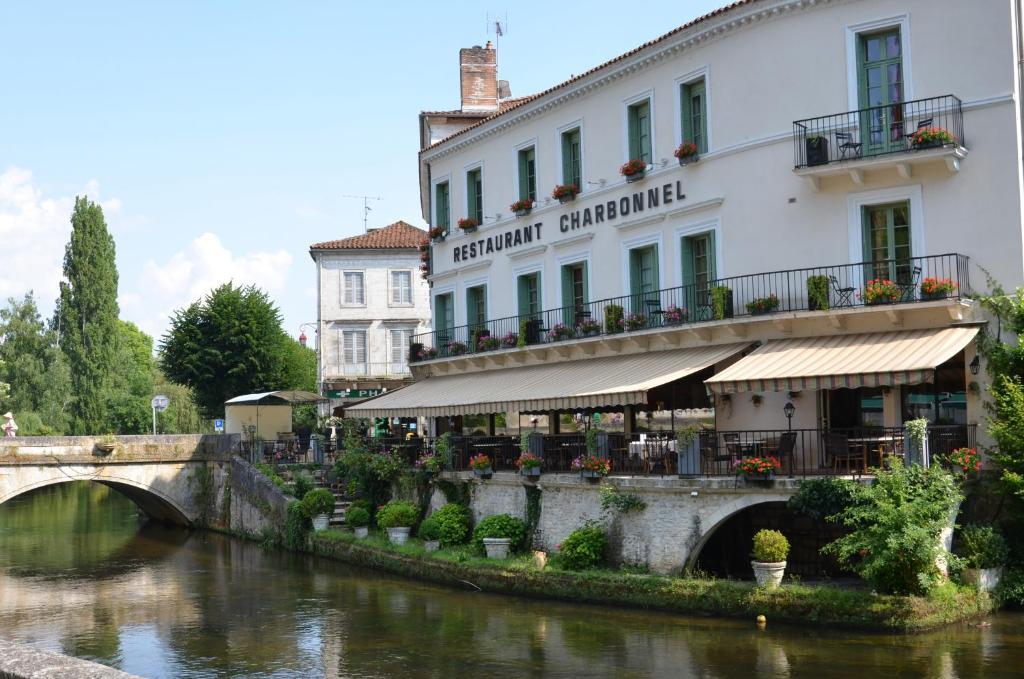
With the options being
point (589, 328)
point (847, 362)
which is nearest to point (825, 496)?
point (847, 362)

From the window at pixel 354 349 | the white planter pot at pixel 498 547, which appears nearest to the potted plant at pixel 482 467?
the white planter pot at pixel 498 547

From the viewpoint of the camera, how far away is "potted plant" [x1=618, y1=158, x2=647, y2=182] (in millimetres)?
24500

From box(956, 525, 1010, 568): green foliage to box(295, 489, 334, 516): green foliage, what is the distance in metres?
17.3

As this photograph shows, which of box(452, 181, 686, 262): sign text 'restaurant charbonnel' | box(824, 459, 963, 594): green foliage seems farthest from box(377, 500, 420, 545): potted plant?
box(824, 459, 963, 594): green foliage

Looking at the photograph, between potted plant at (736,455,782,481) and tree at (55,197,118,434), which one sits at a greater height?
tree at (55,197,118,434)

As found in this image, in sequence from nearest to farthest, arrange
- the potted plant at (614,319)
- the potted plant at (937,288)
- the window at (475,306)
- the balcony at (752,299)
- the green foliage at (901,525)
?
1. the green foliage at (901,525)
2. the potted plant at (937,288)
3. the balcony at (752,299)
4. the potted plant at (614,319)
5. the window at (475,306)

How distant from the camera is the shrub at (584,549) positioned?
21.1m

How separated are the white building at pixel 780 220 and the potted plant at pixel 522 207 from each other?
1.37 feet

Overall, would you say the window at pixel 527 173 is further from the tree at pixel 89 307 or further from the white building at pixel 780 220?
the tree at pixel 89 307

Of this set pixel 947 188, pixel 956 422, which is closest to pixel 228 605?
pixel 956 422

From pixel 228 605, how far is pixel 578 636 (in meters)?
8.71

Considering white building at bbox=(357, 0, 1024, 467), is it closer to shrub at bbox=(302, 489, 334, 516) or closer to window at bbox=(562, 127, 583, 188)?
window at bbox=(562, 127, 583, 188)

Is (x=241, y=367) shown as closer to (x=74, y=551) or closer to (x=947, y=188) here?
(x=74, y=551)

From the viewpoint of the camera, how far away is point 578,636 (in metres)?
18.2
